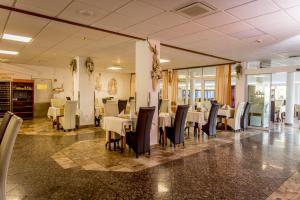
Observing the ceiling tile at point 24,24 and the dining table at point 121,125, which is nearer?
the ceiling tile at point 24,24

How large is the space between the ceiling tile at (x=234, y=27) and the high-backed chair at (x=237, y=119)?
399 cm

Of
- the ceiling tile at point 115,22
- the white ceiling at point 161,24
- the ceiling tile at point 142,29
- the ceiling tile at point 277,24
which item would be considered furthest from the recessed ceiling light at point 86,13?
the ceiling tile at point 277,24

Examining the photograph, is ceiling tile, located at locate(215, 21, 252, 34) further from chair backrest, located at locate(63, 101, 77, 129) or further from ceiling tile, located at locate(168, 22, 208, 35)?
chair backrest, located at locate(63, 101, 77, 129)

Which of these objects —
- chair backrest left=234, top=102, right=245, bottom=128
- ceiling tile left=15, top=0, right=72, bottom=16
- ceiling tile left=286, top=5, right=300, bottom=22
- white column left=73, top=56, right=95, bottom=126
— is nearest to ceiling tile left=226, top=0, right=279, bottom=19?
ceiling tile left=286, top=5, right=300, bottom=22

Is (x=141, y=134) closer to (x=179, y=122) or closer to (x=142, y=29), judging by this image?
(x=179, y=122)

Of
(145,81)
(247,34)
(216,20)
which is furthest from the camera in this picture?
(145,81)

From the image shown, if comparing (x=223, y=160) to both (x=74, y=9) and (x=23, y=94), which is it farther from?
(x=23, y=94)

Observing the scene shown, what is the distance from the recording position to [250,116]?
9.14 m

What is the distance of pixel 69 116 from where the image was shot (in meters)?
7.34

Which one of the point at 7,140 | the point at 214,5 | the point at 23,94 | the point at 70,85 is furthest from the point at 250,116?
the point at 23,94

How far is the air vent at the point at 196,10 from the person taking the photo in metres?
3.25

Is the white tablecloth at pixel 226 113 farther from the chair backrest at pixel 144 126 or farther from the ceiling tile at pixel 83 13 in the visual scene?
→ the ceiling tile at pixel 83 13

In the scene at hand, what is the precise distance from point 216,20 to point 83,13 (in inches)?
99.3

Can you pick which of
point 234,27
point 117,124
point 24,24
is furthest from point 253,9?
point 24,24
